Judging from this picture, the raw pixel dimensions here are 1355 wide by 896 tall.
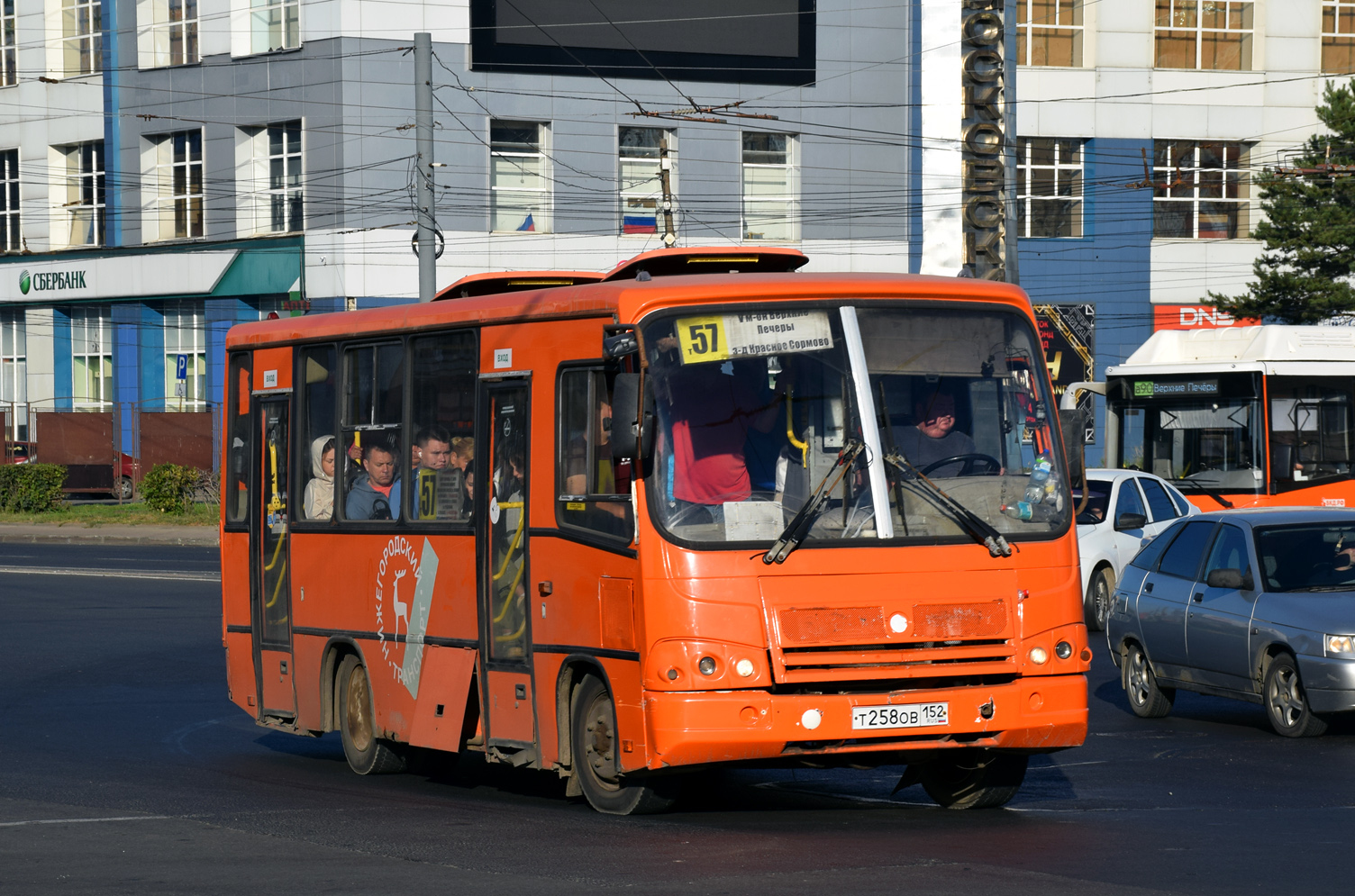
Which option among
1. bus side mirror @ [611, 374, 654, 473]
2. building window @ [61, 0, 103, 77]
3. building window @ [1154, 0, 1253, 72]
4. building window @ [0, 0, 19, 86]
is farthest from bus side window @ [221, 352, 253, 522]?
building window @ [0, 0, 19, 86]

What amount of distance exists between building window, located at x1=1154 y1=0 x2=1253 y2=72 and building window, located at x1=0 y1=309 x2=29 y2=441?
106 feet

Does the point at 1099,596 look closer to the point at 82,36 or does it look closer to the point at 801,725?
the point at 801,725

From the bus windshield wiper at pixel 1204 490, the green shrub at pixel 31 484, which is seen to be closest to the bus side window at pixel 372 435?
the bus windshield wiper at pixel 1204 490

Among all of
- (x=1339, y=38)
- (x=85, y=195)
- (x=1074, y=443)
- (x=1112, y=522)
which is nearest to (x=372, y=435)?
(x=1074, y=443)

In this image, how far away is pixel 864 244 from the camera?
166 feet

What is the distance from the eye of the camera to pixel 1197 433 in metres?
24.6

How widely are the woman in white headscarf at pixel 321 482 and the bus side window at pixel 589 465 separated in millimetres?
2716

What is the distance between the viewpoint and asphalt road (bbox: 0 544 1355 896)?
24.6 ft

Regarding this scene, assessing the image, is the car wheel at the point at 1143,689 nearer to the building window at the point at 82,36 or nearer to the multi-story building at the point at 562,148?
the multi-story building at the point at 562,148

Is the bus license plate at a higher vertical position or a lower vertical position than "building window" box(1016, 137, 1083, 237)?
lower

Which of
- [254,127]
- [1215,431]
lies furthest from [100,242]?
[1215,431]

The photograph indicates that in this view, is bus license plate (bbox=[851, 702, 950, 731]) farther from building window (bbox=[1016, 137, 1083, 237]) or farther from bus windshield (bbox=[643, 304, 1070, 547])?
building window (bbox=[1016, 137, 1083, 237])

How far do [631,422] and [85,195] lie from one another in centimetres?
4755

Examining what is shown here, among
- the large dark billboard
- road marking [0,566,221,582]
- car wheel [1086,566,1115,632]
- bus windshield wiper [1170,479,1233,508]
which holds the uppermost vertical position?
the large dark billboard
